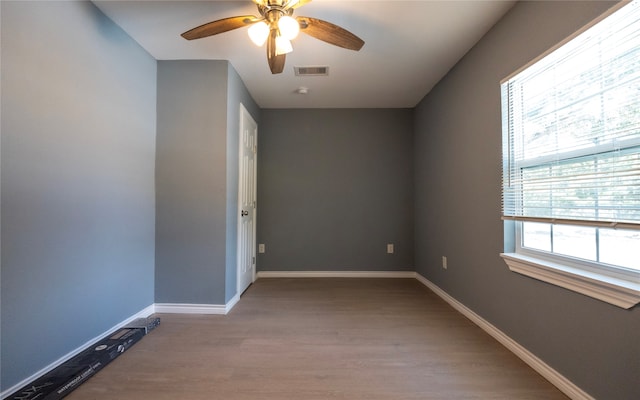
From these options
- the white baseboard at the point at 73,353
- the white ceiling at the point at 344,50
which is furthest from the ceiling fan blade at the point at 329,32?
the white baseboard at the point at 73,353

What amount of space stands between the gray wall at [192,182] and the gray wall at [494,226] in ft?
7.15

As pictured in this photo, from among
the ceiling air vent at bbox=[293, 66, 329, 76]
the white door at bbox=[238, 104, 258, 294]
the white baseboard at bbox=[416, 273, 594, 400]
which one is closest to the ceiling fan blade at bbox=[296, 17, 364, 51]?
the ceiling air vent at bbox=[293, 66, 329, 76]

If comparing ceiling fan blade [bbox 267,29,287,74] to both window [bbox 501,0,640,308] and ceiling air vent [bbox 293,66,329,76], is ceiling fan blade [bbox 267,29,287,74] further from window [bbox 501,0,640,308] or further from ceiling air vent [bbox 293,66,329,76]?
window [bbox 501,0,640,308]

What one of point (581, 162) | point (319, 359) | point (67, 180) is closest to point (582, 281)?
point (581, 162)

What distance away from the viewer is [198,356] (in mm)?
1673

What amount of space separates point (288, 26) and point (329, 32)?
0.29 metres

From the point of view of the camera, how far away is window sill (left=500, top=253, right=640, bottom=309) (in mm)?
1066

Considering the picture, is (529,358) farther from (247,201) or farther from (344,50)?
(247,201)

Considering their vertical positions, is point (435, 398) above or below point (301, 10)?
below

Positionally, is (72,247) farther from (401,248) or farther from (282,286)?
(401,248)

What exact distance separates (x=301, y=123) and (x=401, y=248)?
2231 mm

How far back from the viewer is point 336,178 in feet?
11.6

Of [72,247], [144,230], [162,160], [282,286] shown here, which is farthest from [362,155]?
[72,247]

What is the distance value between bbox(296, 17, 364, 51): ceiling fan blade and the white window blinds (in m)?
1.11
